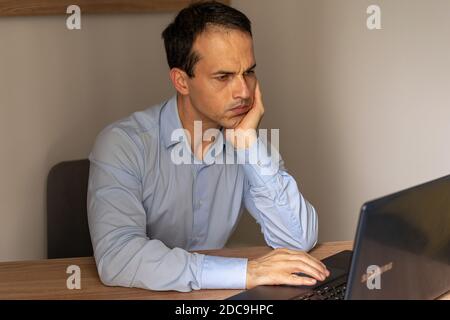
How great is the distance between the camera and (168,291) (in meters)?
1.85

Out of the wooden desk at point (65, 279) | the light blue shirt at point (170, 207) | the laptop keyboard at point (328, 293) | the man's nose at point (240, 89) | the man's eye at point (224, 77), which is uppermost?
the man's eye at point (224, 77)

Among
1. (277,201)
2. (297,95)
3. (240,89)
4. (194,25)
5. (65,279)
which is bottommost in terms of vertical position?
(65,279)

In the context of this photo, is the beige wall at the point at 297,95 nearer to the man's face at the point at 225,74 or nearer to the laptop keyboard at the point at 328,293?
the man's face at the point at 225,74

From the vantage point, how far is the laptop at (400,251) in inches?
57.1

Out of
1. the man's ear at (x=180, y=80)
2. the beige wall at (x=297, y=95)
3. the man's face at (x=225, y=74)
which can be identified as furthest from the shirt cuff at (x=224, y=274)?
the beige wall at (x=297, y=95)

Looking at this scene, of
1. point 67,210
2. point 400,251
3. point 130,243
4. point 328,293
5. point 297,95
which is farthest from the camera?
point 297,95

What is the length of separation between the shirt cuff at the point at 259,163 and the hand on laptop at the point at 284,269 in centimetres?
29

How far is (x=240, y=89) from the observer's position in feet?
6.93

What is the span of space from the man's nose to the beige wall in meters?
0.85

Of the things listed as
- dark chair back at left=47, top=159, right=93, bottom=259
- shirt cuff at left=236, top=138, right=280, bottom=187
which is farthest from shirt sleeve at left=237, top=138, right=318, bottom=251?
dark chair back at left=47, top=159, right=93, bottom=259

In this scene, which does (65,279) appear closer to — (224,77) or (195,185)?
(195,185)

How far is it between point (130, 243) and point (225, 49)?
54cm

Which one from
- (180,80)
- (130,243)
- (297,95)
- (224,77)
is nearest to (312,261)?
(130,243)

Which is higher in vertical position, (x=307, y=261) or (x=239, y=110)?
(x=239, y=110)
